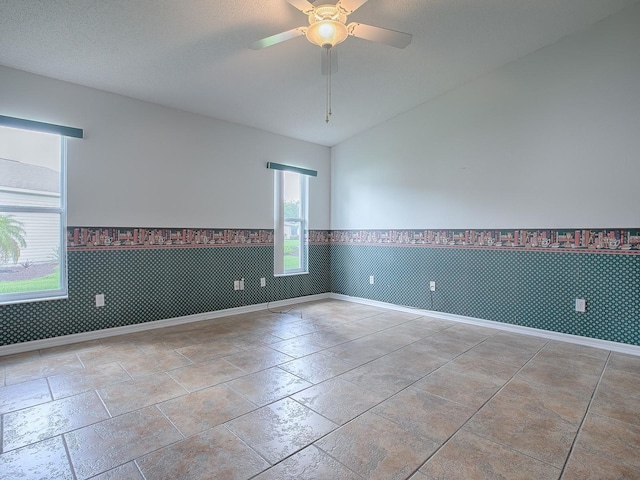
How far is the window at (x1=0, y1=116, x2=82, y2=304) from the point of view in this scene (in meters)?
3.28

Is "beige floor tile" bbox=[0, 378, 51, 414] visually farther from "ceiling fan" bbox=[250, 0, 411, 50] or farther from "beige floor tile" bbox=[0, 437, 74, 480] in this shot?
"ceiling fan" bbox=[250, 0, 411, 50]

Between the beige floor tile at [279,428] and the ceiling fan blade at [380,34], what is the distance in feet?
8.67

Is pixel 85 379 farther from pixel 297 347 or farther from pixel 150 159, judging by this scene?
pixel 150 159

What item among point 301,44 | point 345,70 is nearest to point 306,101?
point 345,70

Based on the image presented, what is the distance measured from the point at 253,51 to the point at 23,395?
3360 mm

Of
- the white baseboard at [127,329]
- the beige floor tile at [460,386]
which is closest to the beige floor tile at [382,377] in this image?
the beige floor tile at [460,386]

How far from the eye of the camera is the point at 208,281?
464 centimetres

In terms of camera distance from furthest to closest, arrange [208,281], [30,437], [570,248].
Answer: [208,281]
[570,248]
[30,437]

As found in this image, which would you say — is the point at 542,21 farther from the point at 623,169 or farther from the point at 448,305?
the point at 448,305

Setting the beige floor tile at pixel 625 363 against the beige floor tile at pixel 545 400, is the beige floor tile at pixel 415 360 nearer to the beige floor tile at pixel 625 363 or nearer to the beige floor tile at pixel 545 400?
the beige floor tile at pixel 545 400

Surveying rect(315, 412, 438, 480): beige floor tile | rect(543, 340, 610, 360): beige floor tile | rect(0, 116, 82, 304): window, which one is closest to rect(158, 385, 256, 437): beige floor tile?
rect(315, 412, 438, 480): beige floor tile

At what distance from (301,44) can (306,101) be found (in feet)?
3.66

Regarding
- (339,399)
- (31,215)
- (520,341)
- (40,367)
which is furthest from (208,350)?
(520,341)

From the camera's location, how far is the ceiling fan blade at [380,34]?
2476 millimetres
